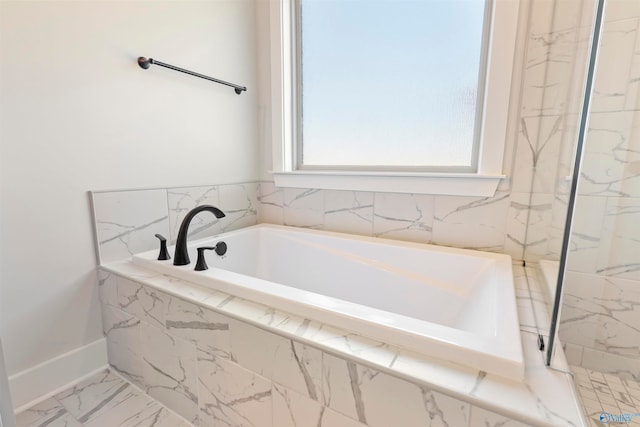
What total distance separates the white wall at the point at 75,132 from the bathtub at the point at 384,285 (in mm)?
323

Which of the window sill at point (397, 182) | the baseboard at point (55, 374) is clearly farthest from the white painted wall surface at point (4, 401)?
the window sill at point (397, 182)

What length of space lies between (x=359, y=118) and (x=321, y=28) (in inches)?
24.5

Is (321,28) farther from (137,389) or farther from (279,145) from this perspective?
(137,389)

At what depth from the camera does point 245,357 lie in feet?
2.93

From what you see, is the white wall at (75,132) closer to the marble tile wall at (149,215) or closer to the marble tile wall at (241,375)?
the marble tile wall at (149,215)

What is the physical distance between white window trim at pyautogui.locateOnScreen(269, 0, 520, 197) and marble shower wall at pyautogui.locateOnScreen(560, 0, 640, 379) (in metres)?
0.33

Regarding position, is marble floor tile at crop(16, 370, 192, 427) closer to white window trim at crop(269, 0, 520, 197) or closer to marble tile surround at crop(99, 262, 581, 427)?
marble tile surround at crop(99, 262, 581, 427)

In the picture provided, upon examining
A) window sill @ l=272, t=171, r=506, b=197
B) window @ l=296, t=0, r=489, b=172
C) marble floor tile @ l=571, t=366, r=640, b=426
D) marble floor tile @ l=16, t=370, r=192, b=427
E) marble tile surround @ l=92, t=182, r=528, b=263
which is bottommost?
marble floor tile @ l=16, t=370, r=192, b=427

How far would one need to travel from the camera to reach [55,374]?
1.22 m

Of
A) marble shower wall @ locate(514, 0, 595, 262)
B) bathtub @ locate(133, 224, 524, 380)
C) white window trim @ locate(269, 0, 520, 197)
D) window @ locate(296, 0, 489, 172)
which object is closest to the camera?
bathtub @ locate(133, 224, 524, 380)

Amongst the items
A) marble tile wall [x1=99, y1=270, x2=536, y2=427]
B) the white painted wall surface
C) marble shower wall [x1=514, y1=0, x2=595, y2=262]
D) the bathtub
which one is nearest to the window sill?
marble shower wall [x1=514, y1=0, x2=595, y2=262]

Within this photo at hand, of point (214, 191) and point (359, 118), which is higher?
point (359, 118)

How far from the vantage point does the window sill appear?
1411mm

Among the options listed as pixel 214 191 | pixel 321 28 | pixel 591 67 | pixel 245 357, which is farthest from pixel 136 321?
pixel 321 28
